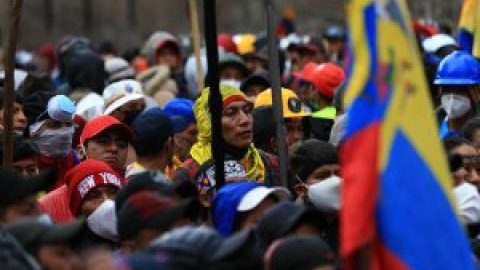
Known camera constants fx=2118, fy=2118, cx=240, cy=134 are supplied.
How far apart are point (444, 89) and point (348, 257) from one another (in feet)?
20.4

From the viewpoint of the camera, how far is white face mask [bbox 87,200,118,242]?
11.3 meters

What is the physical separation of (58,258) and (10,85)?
272 centimetres

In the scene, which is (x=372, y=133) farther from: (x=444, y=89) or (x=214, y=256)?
(x=444, y=89)

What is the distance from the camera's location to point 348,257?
829 cm

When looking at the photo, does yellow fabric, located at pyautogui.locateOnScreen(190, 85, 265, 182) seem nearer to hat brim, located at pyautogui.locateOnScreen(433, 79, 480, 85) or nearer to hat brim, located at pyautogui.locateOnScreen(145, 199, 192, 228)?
hat brim, located at pyautogui.locateOnScreen(433, 79, 480, 85)

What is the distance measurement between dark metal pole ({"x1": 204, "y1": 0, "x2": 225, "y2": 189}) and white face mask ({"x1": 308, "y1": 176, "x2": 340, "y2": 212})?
524mm

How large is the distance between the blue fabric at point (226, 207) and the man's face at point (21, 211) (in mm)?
1293

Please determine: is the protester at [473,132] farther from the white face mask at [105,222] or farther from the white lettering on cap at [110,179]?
the white face mask at [105,222]

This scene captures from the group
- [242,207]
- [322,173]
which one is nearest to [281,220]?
[242,207]

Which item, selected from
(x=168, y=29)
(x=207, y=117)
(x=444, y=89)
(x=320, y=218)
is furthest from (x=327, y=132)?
(x=168, y=29)

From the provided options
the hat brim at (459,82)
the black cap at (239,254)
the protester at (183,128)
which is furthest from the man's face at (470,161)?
the black cap at (239,254)

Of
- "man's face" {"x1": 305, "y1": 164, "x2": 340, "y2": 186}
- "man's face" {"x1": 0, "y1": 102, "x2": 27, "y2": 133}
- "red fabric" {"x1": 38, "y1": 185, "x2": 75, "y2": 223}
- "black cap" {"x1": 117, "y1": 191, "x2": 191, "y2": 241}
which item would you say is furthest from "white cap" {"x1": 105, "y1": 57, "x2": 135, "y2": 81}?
"black cap" {"x1": 117, "y1": 191, "x2": 191, "y2": 241}

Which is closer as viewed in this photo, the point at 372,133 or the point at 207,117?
the point at 372,133

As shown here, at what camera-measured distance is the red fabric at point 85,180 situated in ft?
38.7
